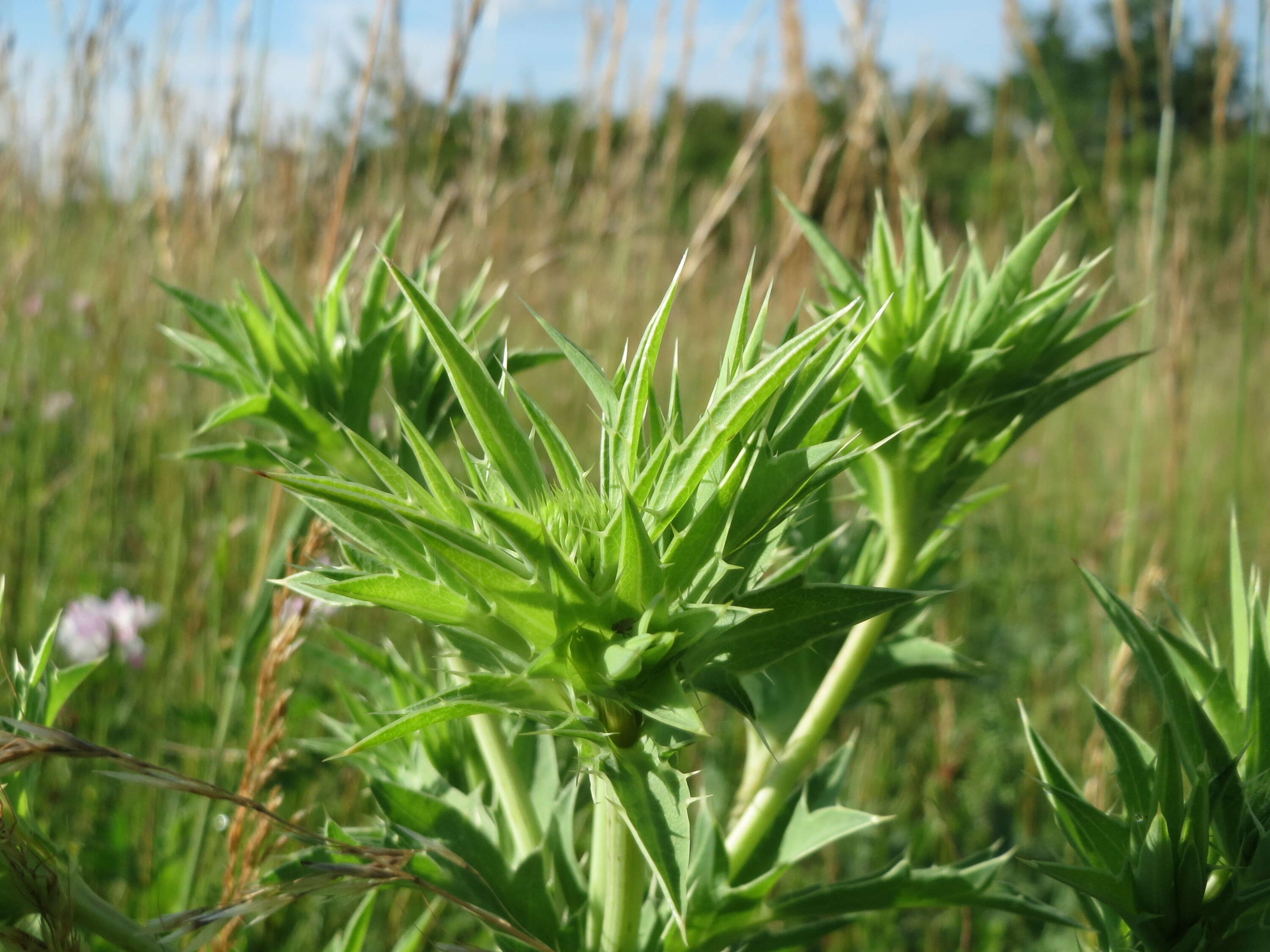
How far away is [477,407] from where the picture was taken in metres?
0.61

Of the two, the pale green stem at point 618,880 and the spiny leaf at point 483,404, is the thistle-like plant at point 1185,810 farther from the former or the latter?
the spiny leaf at point 483,404

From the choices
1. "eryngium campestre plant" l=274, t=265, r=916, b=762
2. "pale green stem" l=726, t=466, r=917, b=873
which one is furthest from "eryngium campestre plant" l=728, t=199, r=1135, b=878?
"eryngium campestre plant" l=274, t=265, r=916, b=762

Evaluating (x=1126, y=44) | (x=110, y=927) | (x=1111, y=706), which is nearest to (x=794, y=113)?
(x=1126, y=44)

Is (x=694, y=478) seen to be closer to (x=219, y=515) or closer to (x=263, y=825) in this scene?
(x=263, y=825)

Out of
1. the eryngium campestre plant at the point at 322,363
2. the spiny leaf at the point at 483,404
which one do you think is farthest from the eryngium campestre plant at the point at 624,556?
the eryngium campestre plant at the point at 322,363

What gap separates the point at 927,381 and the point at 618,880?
507 mm

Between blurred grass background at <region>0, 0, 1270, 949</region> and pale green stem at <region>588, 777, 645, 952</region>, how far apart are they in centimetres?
50

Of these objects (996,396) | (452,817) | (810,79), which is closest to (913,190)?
(810,79)

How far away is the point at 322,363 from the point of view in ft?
3.27

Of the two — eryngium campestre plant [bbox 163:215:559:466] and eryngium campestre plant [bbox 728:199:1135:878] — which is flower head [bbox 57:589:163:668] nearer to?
eryngium campestre plant [bbox 163:215:559:466]

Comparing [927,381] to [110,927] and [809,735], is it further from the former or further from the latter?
[110,927]

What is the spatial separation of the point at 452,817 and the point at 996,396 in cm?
64

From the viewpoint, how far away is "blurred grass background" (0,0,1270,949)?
1.89m

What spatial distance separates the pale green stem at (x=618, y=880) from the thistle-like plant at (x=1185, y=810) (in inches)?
11.5
